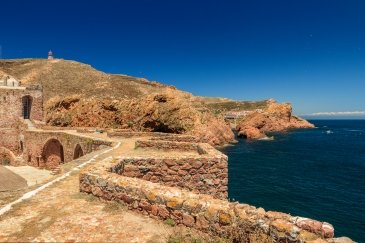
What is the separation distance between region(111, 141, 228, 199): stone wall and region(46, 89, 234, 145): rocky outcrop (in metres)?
31.0

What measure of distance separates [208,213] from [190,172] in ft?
21.9

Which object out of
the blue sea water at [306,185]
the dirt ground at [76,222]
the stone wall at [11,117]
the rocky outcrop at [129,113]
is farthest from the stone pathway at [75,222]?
the rocky outcrop at [129,113]

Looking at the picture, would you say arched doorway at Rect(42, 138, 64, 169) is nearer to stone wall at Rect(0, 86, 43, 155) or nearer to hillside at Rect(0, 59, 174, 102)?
stone wall at Rect(0, 86, 43, 155)

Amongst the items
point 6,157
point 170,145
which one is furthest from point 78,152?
point 6,157

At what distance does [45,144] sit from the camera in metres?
34.2

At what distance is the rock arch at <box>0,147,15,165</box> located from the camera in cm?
3806

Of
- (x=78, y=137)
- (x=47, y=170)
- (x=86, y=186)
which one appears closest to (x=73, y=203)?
(x=86, y=186)

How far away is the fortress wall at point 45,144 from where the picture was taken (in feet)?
93.9

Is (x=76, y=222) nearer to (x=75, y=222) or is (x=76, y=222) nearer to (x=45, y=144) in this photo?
(x=75, y=222)

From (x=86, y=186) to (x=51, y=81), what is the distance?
75.4m

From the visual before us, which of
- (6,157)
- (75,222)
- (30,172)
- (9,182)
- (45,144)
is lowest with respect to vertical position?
(30,172)

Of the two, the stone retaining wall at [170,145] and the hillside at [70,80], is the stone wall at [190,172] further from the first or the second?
the hillside at [70,80]

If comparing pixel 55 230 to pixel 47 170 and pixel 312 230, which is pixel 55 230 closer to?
pixel 312 230

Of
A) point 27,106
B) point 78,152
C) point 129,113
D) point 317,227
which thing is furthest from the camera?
point 129,113
